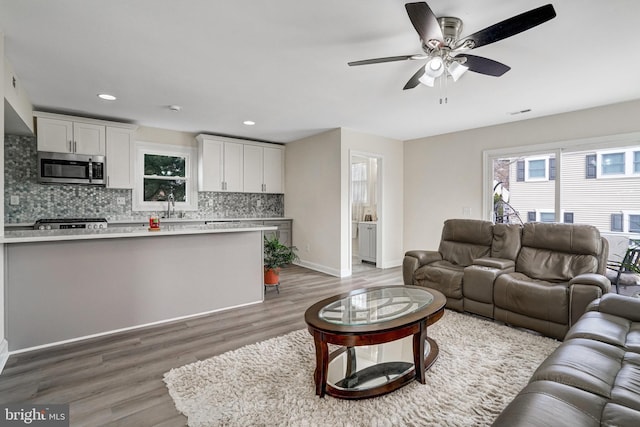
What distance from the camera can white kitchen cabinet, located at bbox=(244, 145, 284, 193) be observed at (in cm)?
596

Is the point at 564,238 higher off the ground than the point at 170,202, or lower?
lower

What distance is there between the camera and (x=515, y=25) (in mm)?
1731

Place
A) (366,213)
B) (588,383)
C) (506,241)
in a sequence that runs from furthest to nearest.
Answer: (366,213)
(506,241)
(588,383)

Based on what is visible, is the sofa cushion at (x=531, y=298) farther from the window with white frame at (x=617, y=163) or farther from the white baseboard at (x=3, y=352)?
the white baseboard at (x=3, y=352)

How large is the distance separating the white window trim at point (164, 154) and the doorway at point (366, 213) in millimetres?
3218

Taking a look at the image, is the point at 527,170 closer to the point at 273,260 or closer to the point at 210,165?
the point at 273,260

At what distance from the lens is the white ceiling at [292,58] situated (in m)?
2.03

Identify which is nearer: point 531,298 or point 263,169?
point 531,298

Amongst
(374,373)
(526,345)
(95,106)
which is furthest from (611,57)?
(95,106)

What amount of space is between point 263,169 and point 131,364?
14.3 feet

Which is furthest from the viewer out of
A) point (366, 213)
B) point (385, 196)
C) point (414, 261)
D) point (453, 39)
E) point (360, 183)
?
point (360, 183)

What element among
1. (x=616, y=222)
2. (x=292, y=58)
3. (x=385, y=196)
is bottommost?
(x=616, y=222)

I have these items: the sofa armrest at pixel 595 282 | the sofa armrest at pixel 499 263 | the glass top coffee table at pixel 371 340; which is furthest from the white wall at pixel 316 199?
the sofa armrest at pixel 595 282

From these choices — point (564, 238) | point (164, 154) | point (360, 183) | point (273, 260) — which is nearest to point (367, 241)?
point (360, 183)
